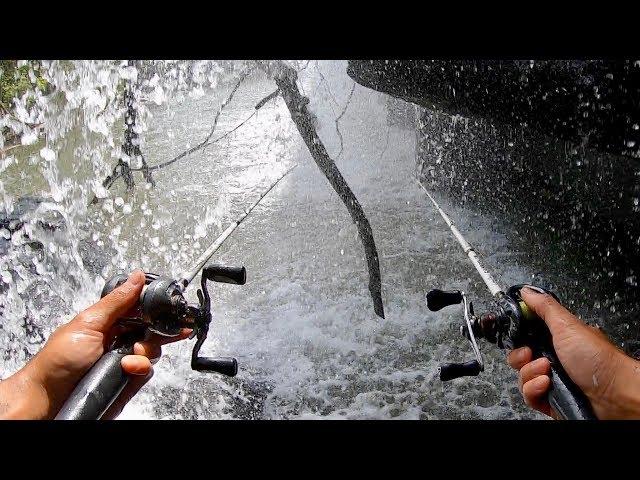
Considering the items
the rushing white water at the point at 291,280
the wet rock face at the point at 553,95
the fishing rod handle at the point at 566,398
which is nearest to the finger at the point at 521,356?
the fishing rod handle at the point at 566,398

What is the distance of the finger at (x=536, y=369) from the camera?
42.9 inches

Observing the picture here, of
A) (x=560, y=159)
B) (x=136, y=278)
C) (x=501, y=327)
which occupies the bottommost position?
(x=560, y=159)

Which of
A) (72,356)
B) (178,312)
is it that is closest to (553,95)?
(178,312)

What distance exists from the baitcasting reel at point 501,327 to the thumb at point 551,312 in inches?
0.7

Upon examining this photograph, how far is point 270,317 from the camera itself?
3.09m

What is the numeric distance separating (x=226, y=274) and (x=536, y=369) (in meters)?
0.79

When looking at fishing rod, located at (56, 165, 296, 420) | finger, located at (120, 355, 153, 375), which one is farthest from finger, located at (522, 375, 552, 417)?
finger, located at (120, 355, 153, 375)

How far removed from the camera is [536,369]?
3.62 feet

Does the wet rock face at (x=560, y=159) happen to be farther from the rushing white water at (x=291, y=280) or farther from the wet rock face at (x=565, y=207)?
the rushing white water at (x=291, y=280)

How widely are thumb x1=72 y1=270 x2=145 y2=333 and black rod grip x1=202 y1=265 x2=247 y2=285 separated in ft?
0.66

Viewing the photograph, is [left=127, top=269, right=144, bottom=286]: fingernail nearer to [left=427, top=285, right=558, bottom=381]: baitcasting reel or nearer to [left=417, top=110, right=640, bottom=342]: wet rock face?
[left=427, top=285, right=558, bottom=381]: baitcasting reel

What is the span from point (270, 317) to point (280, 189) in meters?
2.52

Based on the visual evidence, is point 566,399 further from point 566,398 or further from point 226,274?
point 226,274

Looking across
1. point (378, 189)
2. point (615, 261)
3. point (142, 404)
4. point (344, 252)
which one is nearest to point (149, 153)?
point (378, 189)
